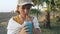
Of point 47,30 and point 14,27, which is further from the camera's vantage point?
point 47,30

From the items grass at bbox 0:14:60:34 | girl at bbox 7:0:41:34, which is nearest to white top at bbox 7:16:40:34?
girl at bbox 7:0:41:34

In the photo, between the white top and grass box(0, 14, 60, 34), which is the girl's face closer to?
the white top

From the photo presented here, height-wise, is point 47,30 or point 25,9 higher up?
point 25,9

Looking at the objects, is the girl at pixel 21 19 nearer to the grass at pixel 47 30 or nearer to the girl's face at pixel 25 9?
the girl's face at pixel 25 9

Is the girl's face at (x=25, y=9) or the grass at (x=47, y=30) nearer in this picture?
the girl's face at (x=25, y=9)

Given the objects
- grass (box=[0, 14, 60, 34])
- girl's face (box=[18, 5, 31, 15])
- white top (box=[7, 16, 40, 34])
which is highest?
girl's face (box=[18, 5, 31, 15])

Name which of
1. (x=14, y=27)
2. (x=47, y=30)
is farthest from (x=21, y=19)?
(x=47, y=30)

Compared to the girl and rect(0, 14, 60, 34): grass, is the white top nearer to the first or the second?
the girl

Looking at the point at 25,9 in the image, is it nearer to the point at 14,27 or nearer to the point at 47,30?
the point at 14,27

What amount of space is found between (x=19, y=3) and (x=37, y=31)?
0.68 feet

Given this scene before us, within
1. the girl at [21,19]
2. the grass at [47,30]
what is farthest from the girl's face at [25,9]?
the grass at [47,30]

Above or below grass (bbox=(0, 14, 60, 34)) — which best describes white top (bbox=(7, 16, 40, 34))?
above

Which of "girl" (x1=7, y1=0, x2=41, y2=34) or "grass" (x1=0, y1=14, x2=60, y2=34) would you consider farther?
"grass" (x1=0, y1=14, x2=60, y2=34)

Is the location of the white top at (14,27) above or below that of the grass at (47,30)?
above
